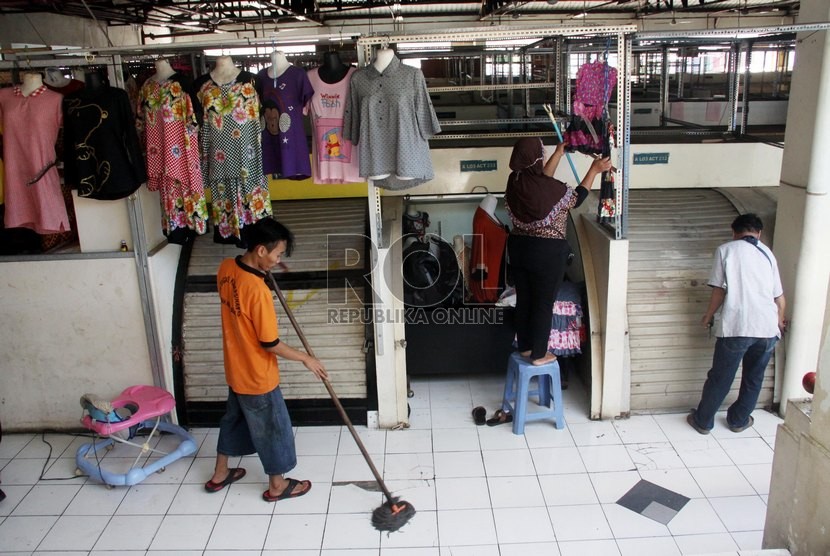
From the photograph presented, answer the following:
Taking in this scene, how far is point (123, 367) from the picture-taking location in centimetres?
453

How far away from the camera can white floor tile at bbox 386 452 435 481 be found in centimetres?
400

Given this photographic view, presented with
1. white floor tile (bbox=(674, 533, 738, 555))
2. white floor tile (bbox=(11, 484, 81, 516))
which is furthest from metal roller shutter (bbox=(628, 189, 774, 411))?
white floor tile (bbox=(11, 484, 81, 516))

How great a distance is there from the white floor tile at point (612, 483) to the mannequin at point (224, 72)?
10.5 ft

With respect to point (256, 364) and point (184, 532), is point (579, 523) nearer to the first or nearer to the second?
point (256, 364)

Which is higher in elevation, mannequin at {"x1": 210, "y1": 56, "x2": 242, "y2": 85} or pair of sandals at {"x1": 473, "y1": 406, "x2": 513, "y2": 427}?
mannequin at {"x1": 210, "y1": 56, "x2": 242, "y2": 85}

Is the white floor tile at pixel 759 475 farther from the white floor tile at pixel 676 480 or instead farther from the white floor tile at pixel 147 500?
the white floor tile at pixel 147 500

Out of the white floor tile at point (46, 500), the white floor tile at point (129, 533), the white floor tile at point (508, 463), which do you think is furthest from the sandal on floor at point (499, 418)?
the white floor tile at point (46, 500)

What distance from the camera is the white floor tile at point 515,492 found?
370 centimetres

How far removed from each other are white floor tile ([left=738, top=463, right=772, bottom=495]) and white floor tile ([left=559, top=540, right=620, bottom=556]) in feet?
3.37

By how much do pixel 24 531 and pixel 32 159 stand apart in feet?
7.11

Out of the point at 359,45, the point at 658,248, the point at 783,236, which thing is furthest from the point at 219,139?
the point at 783,236

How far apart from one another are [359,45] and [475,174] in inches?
69.8

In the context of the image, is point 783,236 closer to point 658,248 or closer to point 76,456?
point 658,248

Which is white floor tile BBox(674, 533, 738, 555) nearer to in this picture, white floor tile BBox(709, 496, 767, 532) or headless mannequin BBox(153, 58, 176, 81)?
white floor tile BBox(709, 496, 767, 532)
